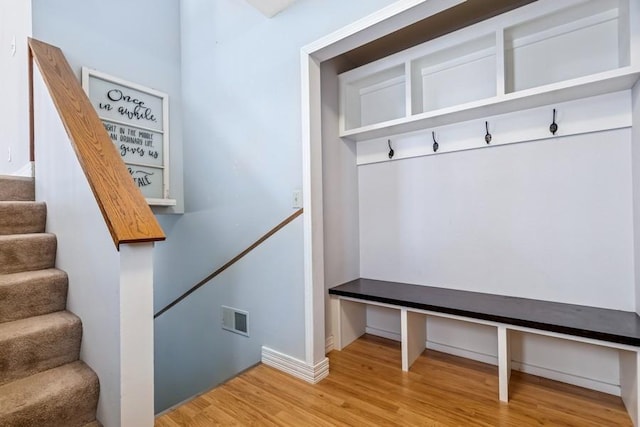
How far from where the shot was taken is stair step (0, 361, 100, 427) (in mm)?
1098

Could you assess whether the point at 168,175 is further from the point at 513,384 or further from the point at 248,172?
the point at 513,384

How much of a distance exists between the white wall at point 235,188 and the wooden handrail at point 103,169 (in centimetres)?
98

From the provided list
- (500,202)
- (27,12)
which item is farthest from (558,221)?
(27,12)

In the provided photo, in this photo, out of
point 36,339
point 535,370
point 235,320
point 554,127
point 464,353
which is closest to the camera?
point 36,339

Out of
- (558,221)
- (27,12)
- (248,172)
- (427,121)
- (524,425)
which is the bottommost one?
(524,425)

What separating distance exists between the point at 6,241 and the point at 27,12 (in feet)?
5.95

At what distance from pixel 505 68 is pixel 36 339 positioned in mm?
2781

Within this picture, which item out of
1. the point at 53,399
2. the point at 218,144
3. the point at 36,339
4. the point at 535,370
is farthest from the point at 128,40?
the point at 535,370

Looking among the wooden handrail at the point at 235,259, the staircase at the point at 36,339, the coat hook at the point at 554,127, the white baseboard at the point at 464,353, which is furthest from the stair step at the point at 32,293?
the coat hook at the point at 554,127

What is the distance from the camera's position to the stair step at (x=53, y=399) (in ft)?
3.60

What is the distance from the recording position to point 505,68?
1.95m

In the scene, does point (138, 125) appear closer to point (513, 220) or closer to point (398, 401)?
point (398, 401)

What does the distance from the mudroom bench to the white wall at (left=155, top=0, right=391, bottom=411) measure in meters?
0.52

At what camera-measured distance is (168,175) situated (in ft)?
9.49
